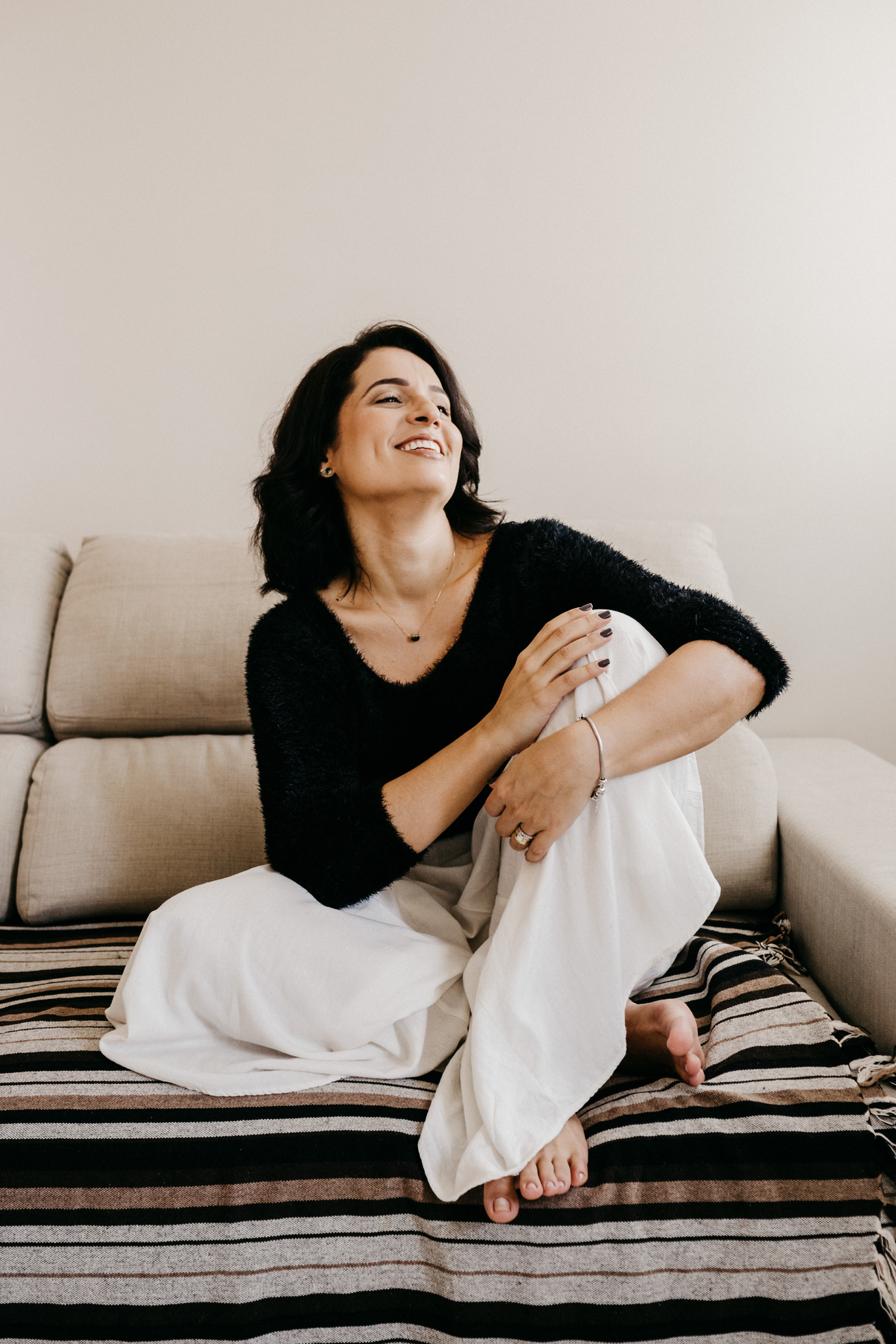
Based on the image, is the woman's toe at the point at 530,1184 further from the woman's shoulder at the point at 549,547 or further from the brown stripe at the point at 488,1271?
the woman's shoulder at the point at 549,547

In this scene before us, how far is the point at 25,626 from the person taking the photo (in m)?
1.59

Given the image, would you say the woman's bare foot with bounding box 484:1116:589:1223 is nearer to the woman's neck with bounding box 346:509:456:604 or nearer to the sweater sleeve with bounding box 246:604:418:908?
the sweater sleeve with bounding box 246:604:418:908

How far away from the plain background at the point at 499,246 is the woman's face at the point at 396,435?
628 mm

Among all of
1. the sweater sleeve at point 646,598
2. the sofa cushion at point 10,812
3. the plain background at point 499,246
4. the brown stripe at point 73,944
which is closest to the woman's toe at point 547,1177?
the sweater sleeve at point 646,598

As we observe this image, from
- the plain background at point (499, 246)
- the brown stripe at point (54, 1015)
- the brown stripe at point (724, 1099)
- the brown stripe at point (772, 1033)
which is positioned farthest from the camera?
the plain background at point (499, 246)

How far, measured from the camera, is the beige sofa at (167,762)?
4.54 ft

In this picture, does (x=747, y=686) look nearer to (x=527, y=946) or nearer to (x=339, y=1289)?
(x=527, y=946)

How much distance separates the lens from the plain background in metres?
1.79

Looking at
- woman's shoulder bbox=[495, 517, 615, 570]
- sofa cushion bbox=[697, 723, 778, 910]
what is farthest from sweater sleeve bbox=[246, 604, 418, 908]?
sofa cushion bbox=[697, 723, 778, 910]

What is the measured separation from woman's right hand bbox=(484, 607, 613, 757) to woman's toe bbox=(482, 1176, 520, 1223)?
1.57ft

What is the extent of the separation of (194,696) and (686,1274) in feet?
3.91

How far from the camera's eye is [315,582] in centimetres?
134

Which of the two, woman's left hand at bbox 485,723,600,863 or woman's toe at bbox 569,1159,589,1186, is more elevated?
woman's left hand at bbox 485,723,600,863

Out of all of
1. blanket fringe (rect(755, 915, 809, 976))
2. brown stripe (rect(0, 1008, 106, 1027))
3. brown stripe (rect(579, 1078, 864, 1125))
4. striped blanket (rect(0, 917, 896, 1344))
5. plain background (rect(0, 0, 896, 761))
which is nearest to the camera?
striped blanket (rect(0, 917, 896, 1344))
